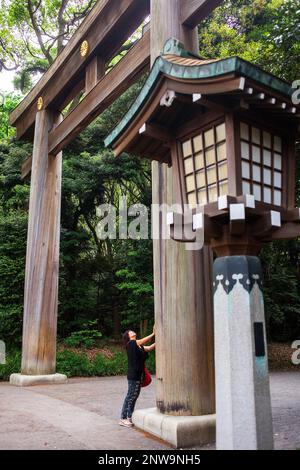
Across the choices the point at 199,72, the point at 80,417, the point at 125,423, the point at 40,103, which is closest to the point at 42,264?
the point at 40,103

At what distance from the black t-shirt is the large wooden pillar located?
1.11 feet

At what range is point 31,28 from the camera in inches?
688

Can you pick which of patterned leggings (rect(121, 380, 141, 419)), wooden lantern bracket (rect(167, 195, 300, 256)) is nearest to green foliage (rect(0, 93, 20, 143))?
patterned leggings (rect(121, 380, 141, 419))

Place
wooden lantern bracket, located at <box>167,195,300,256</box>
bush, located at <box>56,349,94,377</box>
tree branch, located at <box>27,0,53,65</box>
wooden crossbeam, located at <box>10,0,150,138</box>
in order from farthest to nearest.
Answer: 1. tree branch, located at <box>27,0,53,65</box>
2. bush, located at <box>56,349,94,377</box>
3. wooden crossbeam, located at <box>10,0,150,138</box>
4. wooden lantern bracket, located at <box>167,195,300,256</box>

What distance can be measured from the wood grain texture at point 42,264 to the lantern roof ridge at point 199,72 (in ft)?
19.2

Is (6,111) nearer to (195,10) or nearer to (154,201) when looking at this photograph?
(195,10)

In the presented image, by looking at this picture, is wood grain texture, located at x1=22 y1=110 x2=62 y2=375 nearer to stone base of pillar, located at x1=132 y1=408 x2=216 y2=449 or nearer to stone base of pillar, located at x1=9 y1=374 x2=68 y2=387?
stone base of pillar, located at x1=9 y1=374 x2=68 y2=387

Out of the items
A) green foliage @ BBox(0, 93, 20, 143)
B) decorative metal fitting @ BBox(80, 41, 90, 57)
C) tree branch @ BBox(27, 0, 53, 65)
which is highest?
tree branch @ BBox(27, 0, 53, 65)

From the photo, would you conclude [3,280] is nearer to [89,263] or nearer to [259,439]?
[89,263]

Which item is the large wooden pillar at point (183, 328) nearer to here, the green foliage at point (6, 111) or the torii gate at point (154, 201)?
the torii gate at point (154, 201)

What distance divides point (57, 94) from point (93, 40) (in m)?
1.96

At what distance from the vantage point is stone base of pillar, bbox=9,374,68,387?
345 inches

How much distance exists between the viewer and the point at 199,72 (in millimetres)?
3539
